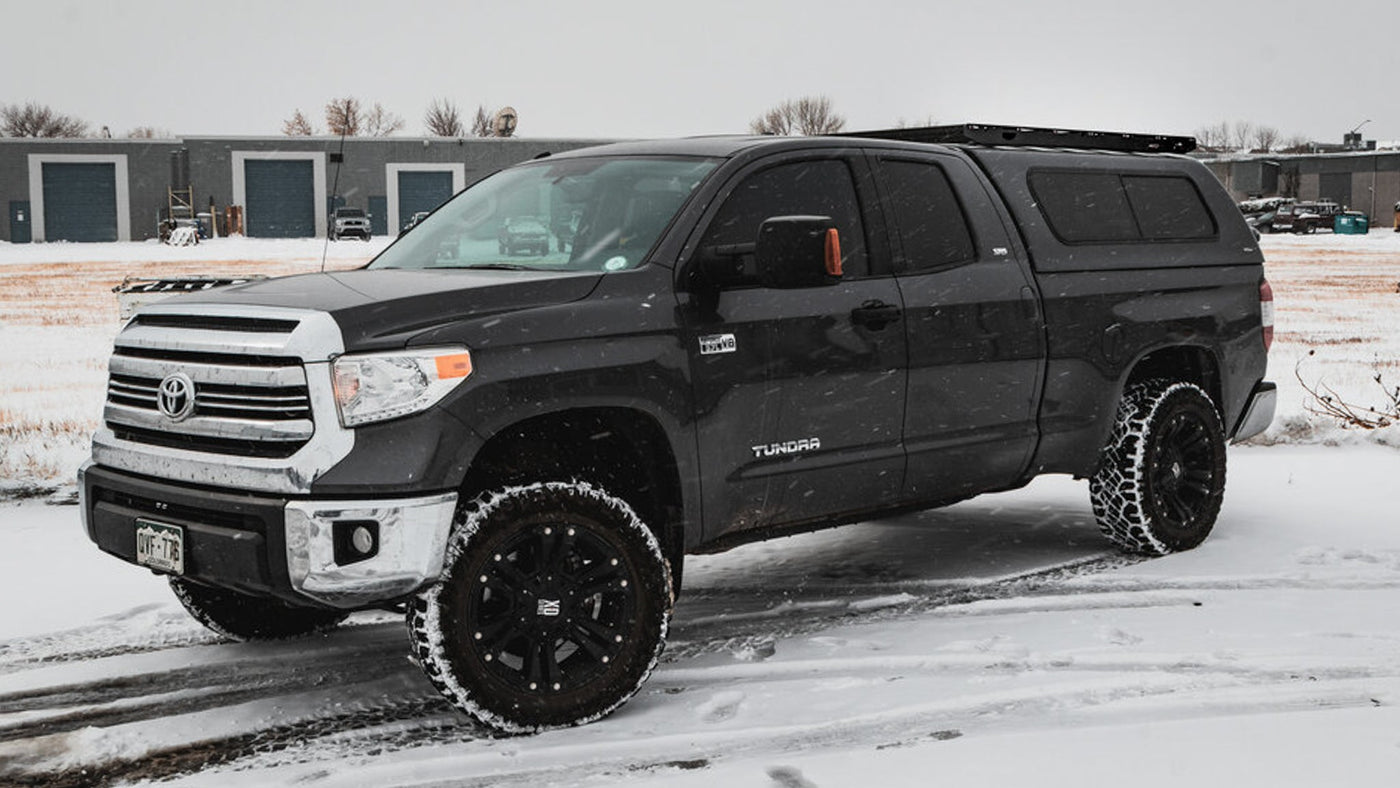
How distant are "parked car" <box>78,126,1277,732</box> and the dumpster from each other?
64.2m

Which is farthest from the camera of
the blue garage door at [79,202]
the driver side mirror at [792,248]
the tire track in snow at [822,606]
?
the blue garage door at [79,202]

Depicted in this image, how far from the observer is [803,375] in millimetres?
5379

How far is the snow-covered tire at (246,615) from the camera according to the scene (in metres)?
5.66

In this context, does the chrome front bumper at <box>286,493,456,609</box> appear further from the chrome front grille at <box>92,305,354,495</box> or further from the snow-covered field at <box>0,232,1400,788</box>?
the snow-covered field at <box>0,232,1400,788</box>

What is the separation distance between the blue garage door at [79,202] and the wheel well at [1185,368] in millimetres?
66064

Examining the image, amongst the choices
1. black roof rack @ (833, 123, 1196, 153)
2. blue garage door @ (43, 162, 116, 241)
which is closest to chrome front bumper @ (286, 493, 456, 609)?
black roof rack @ (833, 123, 1196, 153)

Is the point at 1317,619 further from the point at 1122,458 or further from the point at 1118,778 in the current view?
the point at 1118,778

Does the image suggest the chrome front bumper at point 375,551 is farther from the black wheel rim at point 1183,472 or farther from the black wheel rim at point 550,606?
the black wheel rim at point 1183,472

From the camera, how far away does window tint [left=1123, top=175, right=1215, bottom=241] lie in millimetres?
7348

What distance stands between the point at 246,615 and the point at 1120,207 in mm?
4464

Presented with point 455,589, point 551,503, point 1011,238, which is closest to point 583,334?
point 551,503

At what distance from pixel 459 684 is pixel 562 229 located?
1829 millimetres

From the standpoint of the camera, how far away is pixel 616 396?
15.7ft

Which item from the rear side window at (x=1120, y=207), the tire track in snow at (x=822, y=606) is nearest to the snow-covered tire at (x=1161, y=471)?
the tire track in snow at (x=822, y=606)
